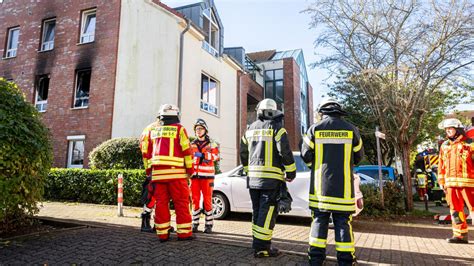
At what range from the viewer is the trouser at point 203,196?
5.68 meters

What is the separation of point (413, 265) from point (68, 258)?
14.4 feet

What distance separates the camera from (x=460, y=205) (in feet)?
18.2

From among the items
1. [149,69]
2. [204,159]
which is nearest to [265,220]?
[204,159]

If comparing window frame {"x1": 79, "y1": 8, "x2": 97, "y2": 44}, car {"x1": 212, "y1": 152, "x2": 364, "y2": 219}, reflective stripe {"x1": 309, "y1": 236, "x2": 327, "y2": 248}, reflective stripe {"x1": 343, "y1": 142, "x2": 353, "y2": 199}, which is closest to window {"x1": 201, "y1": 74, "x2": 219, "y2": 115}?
window frame {"x1": 79, "y1": 8, "x2": 97, "y2": 44}

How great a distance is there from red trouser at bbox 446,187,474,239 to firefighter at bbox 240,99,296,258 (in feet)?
11.7

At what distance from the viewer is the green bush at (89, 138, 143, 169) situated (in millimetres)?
10641

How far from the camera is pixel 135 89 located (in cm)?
1318

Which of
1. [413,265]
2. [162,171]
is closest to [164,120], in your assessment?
[162,171]

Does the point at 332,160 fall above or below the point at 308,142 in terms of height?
below

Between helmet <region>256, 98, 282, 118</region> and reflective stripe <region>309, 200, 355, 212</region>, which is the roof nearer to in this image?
helmet <region>256, 98, 282, 118</region>

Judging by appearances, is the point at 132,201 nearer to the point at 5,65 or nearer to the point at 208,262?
the point at 208,262

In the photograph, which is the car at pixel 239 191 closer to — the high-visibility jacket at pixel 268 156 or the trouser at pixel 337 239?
the high-visibility jacket at pixel 268 156

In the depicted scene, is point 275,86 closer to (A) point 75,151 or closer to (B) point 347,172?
(A) point 75,151

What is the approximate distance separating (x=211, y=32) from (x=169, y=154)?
14.7m
